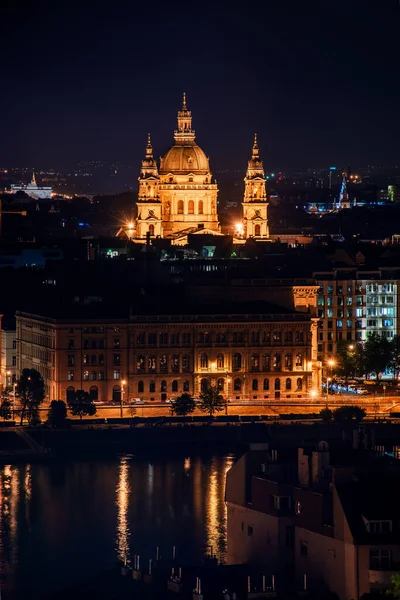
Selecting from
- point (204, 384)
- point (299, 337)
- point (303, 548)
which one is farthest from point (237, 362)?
point (303, 548)

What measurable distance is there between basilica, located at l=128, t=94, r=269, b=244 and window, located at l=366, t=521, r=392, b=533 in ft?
187

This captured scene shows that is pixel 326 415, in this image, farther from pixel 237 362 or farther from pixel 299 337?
pixel 299 337

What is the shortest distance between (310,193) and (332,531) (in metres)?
127

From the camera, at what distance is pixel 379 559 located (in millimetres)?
35156

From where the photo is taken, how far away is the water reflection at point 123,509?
143ft

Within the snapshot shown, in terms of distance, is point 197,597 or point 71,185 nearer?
point 197,597

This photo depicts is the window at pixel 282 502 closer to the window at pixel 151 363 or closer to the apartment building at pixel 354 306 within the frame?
the window at pixel 151 363

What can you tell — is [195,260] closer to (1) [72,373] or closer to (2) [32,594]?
(1) [72,373]

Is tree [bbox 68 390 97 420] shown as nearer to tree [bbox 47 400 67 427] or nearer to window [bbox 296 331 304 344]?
tree [bbox 47 400 67 427]

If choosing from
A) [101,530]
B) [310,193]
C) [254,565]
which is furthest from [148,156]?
[310,193]

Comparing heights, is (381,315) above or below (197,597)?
above

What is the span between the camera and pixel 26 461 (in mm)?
54219

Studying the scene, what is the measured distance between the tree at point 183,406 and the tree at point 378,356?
17.5ft

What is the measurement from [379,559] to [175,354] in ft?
89.3
